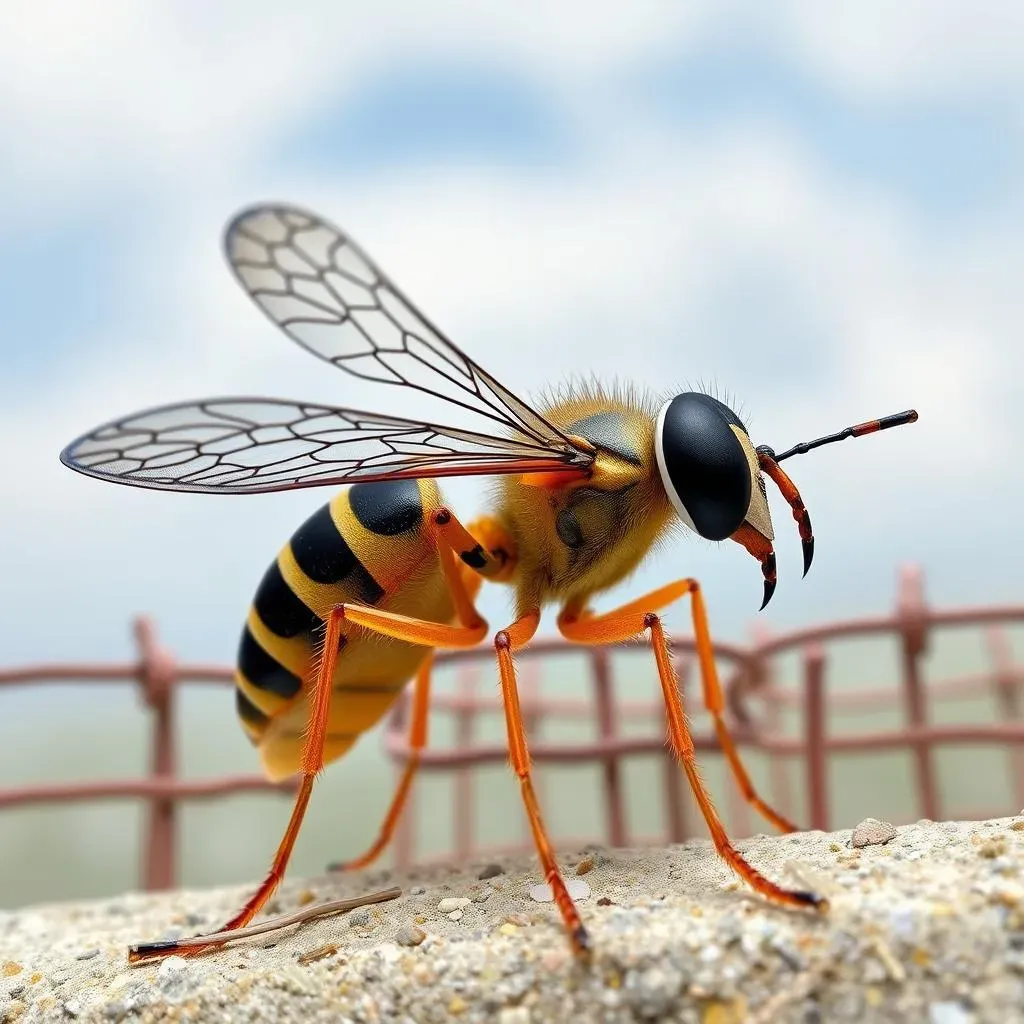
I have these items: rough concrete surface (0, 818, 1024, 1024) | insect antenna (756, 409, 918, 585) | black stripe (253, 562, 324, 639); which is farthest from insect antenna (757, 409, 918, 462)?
black stripe (253, 562, 324, 639)

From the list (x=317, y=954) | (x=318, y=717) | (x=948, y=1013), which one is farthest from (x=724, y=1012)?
(x=318, y=717)

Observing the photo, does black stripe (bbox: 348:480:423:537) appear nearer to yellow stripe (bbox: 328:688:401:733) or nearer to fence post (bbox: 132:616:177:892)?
yellow stripe (bbox: 328:688:401:733)

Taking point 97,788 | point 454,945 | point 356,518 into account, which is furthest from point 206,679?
point 454,945

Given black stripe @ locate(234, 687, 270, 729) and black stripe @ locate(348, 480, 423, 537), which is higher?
black stripe @ locate(348, 480, 423, 537)

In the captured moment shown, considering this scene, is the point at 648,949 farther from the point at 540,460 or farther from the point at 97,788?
the point at 97,788

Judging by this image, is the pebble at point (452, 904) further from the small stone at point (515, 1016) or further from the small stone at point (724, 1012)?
the small stone at point (724, 1012)

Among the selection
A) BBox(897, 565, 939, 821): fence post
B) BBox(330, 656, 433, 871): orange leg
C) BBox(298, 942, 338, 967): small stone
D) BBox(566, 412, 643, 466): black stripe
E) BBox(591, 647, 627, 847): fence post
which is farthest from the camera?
BBox(591, 647, 627, 847): fence post

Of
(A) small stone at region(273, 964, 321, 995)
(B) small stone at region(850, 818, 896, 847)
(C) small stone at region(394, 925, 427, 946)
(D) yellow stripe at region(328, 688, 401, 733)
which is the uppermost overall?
(D) yellow stripe at region(328, 688, 401, 733)

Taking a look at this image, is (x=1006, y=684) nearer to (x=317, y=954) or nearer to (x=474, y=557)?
(x=474, y=557)
